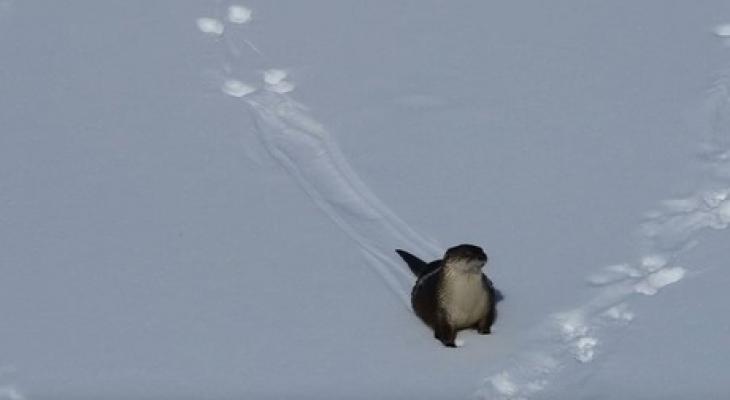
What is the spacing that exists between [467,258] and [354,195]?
1.19 metres

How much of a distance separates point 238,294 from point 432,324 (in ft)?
2.47

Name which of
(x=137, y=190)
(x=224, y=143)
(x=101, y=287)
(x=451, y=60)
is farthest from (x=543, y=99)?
(x=101, y=287)

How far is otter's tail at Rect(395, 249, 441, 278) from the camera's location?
549cm

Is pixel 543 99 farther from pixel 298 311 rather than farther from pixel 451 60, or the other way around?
pixel 298 311

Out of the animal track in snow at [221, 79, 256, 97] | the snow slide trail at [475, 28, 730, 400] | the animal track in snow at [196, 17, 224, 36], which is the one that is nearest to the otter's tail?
the snow slide trail at [475, 28, 730, 400]

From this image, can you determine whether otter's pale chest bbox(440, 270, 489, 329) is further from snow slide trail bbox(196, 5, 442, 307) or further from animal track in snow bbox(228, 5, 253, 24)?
animal track in snow bbox(228, 5, 253, 24)

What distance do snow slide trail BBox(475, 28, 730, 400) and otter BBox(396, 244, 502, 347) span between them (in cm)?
19

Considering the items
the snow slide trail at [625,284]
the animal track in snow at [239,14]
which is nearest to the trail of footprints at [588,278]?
the snow slide trail at [625,284]

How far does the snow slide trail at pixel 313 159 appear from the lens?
589cm

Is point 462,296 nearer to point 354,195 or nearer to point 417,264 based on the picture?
point 417,264

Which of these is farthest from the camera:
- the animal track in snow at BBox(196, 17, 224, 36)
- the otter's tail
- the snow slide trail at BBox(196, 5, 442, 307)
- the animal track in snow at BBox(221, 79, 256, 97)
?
the animal track in snow at BBox(196, 17, 224, 36)

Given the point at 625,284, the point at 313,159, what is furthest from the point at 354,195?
the point at 625,284

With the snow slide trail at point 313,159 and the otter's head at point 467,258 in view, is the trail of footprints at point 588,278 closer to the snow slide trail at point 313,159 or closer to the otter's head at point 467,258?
the snow slide trail at point 313,159

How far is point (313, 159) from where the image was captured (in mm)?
6594
